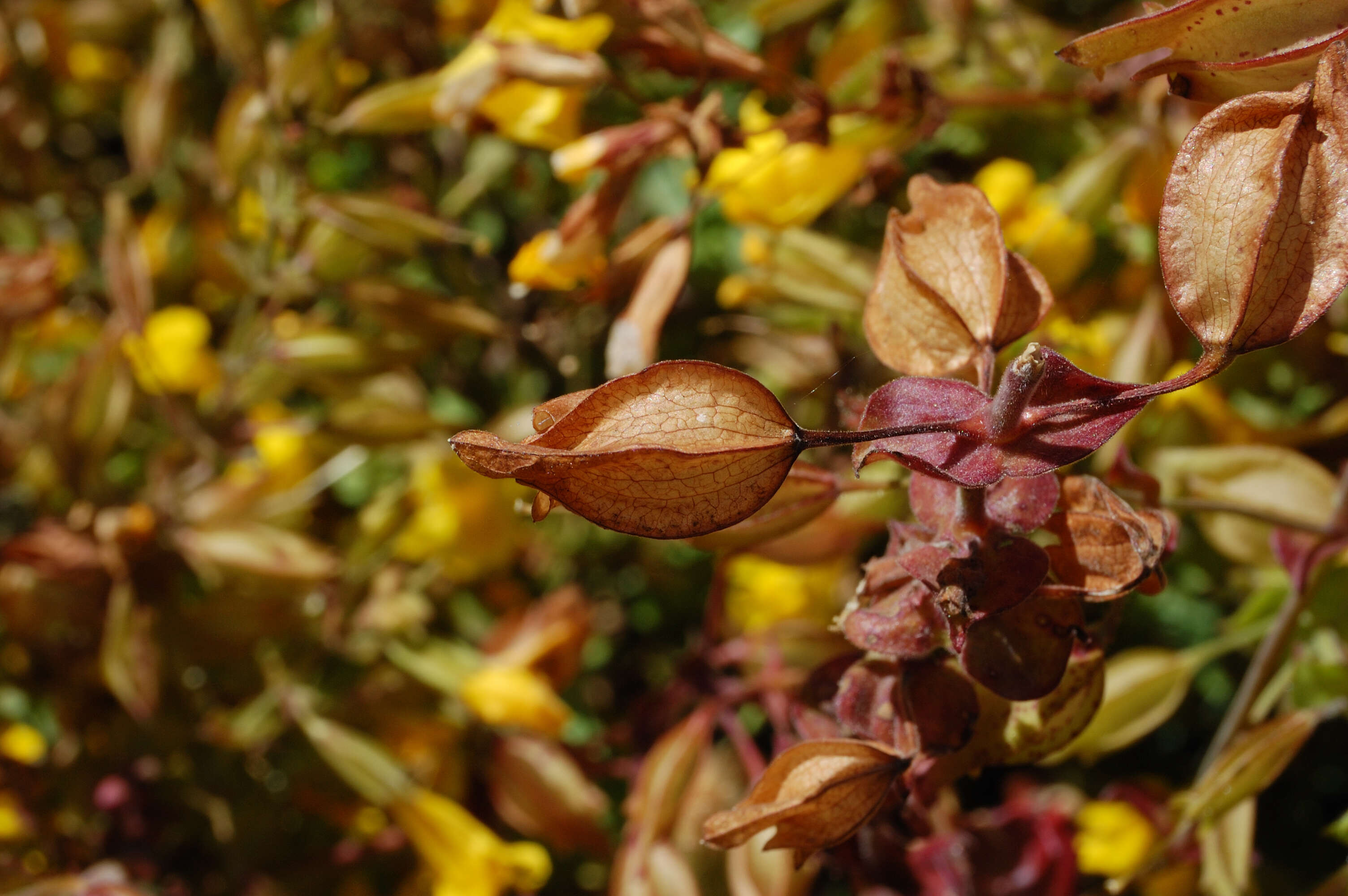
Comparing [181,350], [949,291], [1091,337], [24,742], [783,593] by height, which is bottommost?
[24,742]

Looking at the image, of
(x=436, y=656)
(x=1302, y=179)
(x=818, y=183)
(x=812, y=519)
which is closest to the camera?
(x=1302, y=179)

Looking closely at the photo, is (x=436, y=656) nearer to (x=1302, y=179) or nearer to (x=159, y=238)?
(x=159, y=238)

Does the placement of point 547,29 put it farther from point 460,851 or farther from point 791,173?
point 460,851

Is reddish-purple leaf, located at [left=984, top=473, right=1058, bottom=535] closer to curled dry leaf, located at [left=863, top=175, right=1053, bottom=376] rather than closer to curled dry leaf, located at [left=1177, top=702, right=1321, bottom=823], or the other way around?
curled dry leaf, located at [left=863, top=175, right=1053, bottom=376]

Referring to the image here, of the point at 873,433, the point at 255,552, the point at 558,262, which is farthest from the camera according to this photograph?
the point at 255,552

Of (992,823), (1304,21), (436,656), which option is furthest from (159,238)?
(1304,21)

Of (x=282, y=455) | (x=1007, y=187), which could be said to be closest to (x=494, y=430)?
(x=282, y=455)
